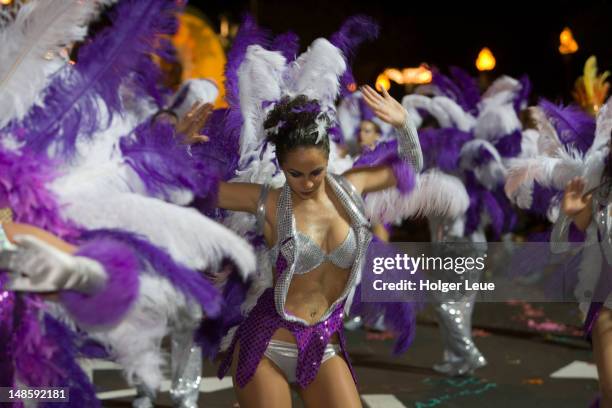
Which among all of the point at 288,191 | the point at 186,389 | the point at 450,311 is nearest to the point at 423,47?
the point at 450,311

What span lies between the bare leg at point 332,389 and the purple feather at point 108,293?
1.18 m

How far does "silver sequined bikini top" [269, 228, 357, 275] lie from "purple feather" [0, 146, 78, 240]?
1104mm

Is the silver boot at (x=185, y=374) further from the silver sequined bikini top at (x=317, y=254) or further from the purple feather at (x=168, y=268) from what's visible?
the purple feather at (x=168, y=268)

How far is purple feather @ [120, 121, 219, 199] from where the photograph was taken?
2916 mm

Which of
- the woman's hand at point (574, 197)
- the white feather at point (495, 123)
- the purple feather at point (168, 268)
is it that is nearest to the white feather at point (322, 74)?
the woman's hand at point (574, 197)

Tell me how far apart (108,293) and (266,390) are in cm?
117

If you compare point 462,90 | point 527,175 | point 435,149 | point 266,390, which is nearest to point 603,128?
point 527,175

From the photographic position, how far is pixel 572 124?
16.0 feet

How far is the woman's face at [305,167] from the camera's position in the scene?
3.56 m

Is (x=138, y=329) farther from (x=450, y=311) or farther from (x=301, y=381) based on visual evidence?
(x=450, y=311)

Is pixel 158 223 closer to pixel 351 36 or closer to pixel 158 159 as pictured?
pixel 158 159

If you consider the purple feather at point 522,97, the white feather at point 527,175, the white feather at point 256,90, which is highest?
the purple feather at point 522,97

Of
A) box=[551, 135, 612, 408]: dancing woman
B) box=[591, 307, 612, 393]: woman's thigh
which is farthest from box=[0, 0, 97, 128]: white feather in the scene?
box=[591, 307, 612, 393]: woman's thigh

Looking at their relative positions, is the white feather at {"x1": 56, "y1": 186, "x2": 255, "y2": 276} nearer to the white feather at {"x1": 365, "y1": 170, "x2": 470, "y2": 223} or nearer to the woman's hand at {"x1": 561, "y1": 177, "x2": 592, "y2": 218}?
the white feather at {"x1": 365, "y1": 170, "x2": 470, "y2": 223}
